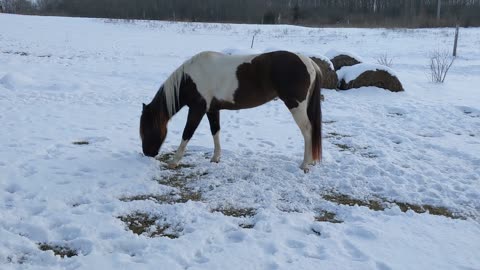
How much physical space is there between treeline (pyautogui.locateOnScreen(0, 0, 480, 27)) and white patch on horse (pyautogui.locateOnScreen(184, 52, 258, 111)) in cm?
4288

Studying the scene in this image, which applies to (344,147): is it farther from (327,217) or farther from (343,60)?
(343,60)

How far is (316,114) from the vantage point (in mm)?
5062

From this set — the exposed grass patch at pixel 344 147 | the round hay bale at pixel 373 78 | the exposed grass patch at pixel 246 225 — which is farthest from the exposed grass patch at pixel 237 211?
the round hay bale at pixel 373 78

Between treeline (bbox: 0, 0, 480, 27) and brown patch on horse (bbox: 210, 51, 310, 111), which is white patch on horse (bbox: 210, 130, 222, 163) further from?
treeline (bbox: 0, 0, 480, 27)

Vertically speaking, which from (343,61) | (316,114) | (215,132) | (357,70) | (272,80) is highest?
(272,80)

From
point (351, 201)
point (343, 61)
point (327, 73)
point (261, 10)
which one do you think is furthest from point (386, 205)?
point (261, 10)

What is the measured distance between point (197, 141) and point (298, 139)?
1.50 m

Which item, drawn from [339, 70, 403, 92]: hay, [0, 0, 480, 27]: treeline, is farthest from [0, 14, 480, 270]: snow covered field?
[0, 0, 480, 27]: treeline

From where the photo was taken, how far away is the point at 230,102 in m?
5.00

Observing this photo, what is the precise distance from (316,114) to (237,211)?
1716mm

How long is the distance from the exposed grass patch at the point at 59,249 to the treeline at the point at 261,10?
1780 inches

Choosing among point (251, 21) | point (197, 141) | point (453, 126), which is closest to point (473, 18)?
point (251, 21)

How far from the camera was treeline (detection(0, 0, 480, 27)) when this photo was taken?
161 ft

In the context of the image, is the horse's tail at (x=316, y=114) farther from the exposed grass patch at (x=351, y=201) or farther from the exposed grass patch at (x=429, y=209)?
the exposed grass patch at (x=429, y=209)
